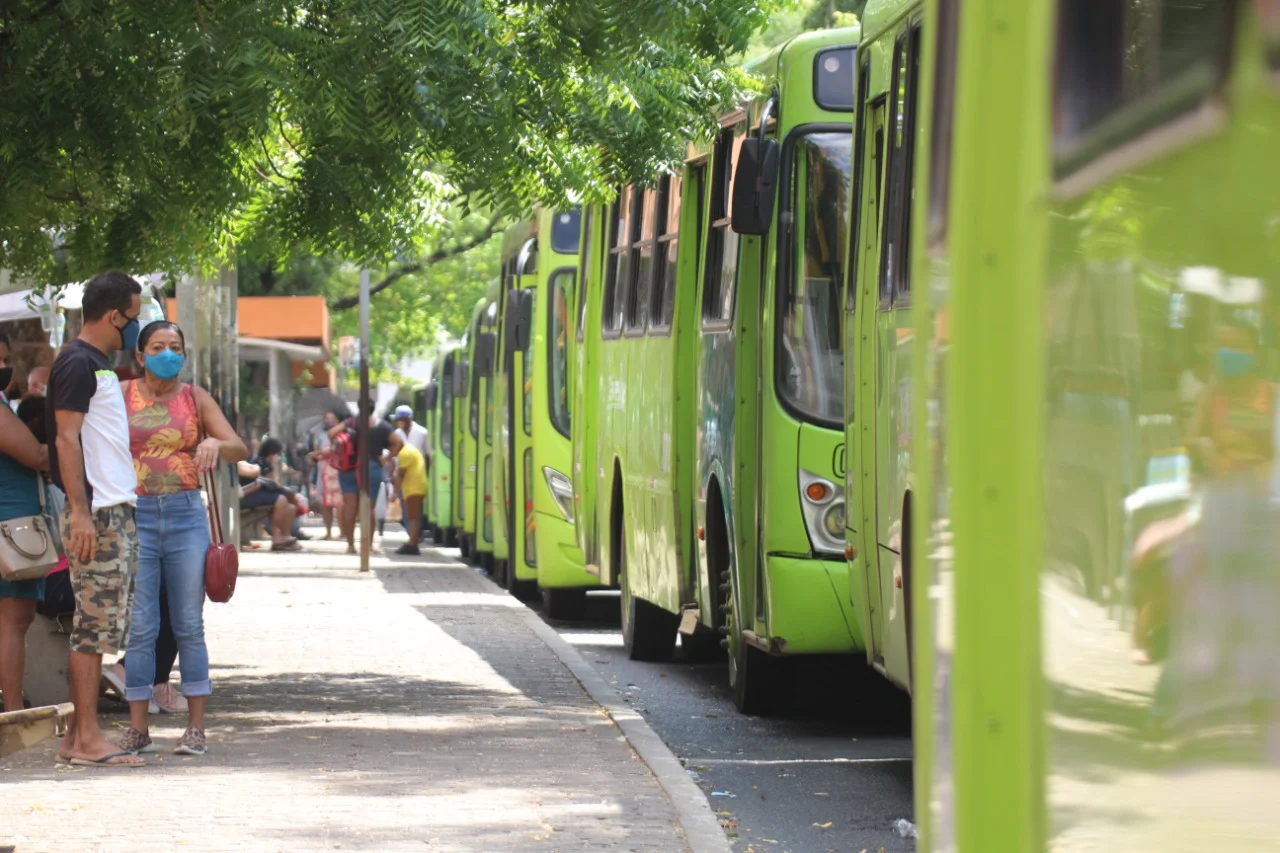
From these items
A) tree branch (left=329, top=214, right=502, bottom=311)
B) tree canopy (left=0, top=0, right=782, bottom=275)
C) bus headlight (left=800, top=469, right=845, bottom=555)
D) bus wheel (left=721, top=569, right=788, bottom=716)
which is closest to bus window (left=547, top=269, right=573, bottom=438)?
tree canopy (left=0, top=0, right=782, bottom=275)

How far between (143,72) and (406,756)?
11.4 feet

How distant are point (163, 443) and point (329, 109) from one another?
1.74 metres

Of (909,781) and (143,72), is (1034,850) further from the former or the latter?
(143,72)

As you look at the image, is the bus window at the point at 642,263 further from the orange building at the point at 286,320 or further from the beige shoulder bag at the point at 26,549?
the orange building at the point at 286,320

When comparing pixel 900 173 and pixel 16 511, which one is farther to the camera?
pixel 16 511

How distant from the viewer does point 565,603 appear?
1866 centimetres

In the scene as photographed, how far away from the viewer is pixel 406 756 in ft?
30.8

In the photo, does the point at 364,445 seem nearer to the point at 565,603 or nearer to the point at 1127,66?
the point at 565,603

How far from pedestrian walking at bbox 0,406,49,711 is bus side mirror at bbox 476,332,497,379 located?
1498 centimetres

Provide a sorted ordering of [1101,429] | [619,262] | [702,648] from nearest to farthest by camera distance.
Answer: [1101,429] < [619,262] < [702,648]

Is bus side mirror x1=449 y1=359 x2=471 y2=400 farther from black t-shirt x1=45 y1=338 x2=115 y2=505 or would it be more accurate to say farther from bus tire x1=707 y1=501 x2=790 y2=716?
black t-shirt x1=45 y1=338 x2=115 y2=505

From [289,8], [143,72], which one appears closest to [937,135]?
[289,8]

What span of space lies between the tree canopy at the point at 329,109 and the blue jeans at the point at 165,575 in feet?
6.05

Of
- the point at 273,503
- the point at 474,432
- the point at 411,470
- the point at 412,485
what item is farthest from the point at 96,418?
the point at 273,503
